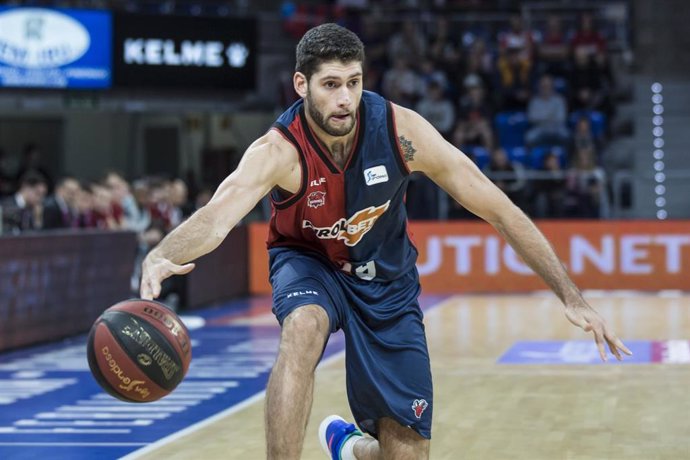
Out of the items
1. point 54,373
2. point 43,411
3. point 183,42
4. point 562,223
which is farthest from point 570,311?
point 183,42

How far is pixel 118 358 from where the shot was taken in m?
5.05

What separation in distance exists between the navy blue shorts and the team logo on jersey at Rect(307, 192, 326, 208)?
306 mm

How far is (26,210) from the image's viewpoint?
1530 centimetres

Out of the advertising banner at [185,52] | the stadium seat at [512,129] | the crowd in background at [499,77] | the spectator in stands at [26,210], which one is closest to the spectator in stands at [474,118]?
the crowd in background at [499,77]

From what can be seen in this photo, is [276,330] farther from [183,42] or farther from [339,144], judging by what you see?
[339,144]

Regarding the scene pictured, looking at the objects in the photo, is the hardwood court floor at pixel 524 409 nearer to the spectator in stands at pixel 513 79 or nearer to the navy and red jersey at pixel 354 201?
the navy and red jersey at pixel 354 201

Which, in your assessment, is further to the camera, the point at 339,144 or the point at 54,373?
the point at 54,373

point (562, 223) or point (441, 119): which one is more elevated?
point (441, 119)

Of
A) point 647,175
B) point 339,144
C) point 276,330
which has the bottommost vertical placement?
point 276,330

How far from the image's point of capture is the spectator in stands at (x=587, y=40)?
22531 millimetres

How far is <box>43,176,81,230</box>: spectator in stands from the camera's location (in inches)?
610

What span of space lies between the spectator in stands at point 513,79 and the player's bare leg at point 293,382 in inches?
699

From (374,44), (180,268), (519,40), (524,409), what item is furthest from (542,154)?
(180,268)

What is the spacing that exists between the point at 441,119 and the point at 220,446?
14742 millimetres
